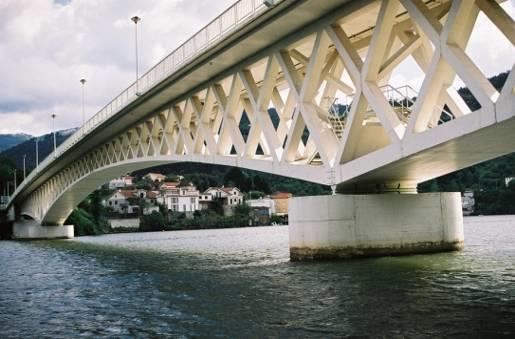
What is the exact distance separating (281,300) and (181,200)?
11370 cm

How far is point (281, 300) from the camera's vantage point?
44.8 ft

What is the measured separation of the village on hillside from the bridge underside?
83439 millimetres

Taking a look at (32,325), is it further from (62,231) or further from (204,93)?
(62,231)

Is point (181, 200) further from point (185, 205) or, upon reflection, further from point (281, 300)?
point (281, 300)

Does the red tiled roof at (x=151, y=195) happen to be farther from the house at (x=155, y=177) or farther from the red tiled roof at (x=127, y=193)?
the house at (x=155, y=177)

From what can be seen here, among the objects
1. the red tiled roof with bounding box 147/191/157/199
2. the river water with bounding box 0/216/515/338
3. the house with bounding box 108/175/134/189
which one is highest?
the house with bounding box 108/175/134/189

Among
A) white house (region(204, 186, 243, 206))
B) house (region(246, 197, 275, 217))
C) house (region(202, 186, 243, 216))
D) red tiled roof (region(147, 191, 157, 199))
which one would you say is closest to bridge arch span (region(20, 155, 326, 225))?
red tiled roof (region(147, 191, 157, 199))

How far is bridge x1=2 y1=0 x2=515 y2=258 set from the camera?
49.7ft

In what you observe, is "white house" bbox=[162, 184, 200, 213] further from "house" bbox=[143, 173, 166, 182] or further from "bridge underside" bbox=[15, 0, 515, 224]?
"bridge underside" bbox=[15, 0, 515, 224]

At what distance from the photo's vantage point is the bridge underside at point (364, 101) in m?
14.8

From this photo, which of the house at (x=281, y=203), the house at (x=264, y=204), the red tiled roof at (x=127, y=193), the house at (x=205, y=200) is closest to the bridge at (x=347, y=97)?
the red tiled roof at (x=127, y=193)

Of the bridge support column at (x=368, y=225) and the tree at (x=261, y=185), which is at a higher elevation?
the tree at (x=261, y=185)

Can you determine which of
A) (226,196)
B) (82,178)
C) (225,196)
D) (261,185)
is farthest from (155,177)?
(82,178)

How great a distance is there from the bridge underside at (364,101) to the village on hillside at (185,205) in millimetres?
83439
